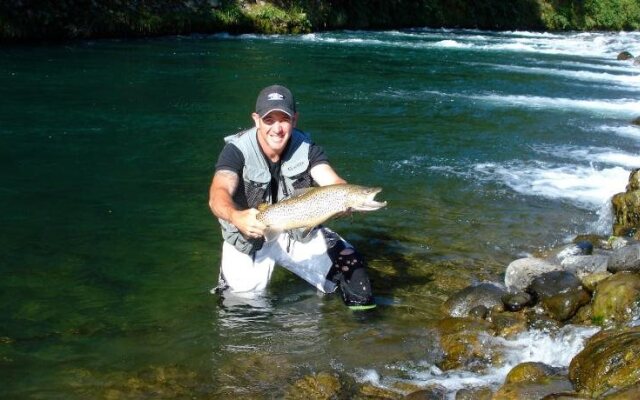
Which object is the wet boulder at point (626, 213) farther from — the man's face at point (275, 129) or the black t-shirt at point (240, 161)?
the man's face at point (275, 129)

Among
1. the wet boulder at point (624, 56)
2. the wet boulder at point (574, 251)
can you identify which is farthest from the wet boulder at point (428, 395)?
the wet boulder at point (624, 56)

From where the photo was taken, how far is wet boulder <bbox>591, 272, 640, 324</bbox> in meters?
6.09

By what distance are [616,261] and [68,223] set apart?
19.5ft

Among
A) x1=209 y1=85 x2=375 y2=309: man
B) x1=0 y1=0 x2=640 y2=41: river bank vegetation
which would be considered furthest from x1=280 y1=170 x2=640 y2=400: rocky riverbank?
x1=0 y1=0 x2=640 y2=41: river bank vegetation

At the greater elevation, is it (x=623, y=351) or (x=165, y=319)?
(x=623, y=351)

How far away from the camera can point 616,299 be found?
619 cm

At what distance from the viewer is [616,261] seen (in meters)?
6.89

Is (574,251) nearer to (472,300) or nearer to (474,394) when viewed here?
(472,300)

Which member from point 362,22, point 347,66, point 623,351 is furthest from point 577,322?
point 362,22

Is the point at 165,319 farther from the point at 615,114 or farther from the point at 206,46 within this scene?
the point at 206,46

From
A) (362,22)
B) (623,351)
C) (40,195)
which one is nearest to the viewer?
(623,351)

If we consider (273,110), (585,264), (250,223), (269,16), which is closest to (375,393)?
(250,223)

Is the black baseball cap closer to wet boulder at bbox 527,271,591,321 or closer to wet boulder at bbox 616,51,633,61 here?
wet boulder at bbox 527,271,591,321

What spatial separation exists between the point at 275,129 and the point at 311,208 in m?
0.91
